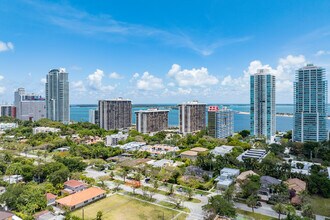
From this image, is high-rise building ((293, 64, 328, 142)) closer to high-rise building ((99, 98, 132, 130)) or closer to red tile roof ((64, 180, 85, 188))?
Result: red tile roof ((64, 180, 85, 188))

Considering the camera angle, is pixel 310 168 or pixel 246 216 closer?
pixel 246 216

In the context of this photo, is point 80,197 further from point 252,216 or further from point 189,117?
point 189,117

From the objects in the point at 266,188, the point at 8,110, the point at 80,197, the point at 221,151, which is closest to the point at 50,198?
the point at 80,197

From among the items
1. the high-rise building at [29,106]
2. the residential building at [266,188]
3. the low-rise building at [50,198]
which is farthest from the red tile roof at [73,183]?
the high-rise building at [29,106]

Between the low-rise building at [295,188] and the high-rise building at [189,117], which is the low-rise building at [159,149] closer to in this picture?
the low-rise building at [295,188]

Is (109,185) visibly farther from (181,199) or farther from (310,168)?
(310,168)

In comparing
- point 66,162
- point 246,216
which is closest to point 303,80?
point 246,216
